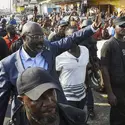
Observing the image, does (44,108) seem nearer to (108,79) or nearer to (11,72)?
(11,72)

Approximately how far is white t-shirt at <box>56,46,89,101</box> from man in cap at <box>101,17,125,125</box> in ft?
1.13

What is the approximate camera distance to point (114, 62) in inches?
159

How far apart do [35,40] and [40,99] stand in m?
1.34

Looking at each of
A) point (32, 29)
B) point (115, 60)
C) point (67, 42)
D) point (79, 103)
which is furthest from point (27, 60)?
point (79, 103)

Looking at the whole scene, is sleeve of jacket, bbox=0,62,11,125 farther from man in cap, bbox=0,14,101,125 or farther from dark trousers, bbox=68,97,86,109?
dark trousers, bbox=68,97,86,109

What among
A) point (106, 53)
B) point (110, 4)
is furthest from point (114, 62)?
point (110, 4)

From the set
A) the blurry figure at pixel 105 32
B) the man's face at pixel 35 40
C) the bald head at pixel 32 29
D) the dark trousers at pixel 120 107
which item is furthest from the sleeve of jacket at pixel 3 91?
the blurry figure at pixel 105 32

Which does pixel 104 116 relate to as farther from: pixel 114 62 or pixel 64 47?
pixel 64 47

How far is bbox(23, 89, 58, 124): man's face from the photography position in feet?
6.49

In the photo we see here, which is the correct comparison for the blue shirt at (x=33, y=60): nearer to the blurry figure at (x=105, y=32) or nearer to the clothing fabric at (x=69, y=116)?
the clothing fabric at (x=69, y=116)

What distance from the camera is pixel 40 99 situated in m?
2.01

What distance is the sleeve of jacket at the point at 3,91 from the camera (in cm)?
280

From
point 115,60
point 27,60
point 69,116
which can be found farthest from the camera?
point 115,60

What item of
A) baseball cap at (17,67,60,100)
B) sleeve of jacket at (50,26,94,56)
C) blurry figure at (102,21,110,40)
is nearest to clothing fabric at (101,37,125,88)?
sleeve of jacket at (50,26,94,56)
